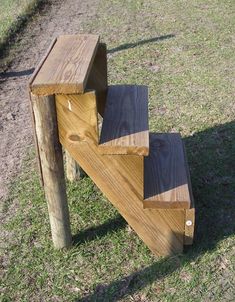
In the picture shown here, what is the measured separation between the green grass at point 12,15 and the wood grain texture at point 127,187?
14.5 feet

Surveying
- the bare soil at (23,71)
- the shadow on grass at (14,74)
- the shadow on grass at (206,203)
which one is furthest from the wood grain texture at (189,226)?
the shadow on grass at (14,74)

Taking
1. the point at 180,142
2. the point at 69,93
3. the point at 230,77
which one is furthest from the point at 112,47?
the point at 69,93

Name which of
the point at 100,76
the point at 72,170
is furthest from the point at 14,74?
the point at 100,76

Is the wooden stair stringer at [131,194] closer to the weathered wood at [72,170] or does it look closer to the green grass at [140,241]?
the green grass at [140,241]

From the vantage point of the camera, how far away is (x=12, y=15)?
7.80 meters

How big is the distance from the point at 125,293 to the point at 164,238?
15.1 inches

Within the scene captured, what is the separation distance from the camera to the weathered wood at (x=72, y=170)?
345cm

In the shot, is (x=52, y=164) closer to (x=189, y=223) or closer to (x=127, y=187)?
(x=127, y=187)

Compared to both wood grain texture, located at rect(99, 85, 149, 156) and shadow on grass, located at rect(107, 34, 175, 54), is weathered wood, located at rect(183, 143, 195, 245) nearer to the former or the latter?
wood grain texture, located at rect(99, 85, 149, 156)

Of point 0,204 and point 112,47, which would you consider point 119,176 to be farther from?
point 112,47

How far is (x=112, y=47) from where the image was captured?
646cm

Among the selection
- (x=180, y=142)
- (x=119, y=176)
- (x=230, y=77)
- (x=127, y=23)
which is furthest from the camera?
(x=127, y=23)

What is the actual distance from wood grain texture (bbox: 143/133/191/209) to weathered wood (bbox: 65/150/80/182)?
1.92 feet

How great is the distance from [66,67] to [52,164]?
512 millimetres
